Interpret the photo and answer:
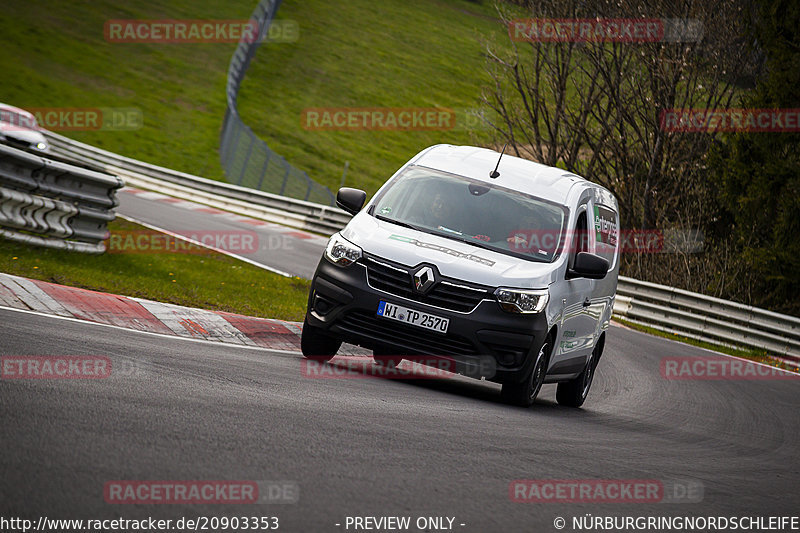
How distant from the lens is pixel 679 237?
26281mm

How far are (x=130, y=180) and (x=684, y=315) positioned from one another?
19.5m

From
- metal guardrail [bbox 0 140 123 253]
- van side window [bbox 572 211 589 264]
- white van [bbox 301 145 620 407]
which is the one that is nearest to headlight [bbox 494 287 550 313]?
white van [bbox 301 145 620 407]

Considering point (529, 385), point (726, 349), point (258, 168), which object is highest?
point (529, 385)

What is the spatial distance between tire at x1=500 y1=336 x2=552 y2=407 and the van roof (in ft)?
5.15

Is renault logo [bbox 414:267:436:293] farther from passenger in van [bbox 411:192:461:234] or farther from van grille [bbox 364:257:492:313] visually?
passenger in van [bbox 411:192:461:234]

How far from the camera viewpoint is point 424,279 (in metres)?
8.27

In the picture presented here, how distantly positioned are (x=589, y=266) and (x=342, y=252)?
2.20 metres

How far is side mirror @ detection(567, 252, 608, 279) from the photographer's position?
9.00m

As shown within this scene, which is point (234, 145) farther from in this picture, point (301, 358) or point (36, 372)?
point (36, 372)

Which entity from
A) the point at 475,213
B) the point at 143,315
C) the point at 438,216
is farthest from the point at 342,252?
the point at 143,315

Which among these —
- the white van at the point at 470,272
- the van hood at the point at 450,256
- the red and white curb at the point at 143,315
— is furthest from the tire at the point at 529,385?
the red and white curb at the point at 143,315

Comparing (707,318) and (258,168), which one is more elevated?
(707,318)

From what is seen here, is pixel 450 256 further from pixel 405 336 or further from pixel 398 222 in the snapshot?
pixel 398 222

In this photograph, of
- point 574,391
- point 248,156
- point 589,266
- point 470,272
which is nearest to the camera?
point 470,272
